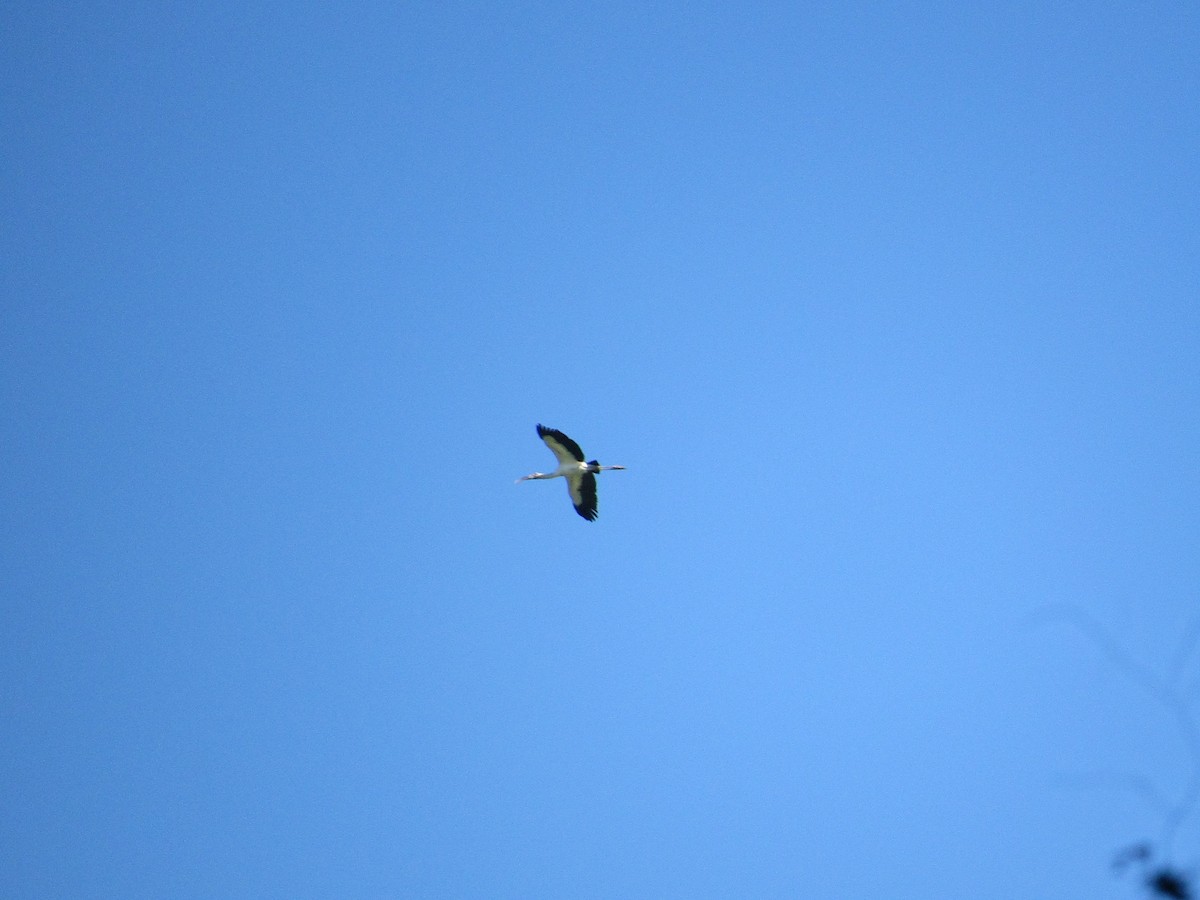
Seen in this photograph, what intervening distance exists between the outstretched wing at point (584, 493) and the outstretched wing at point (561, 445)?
54cm

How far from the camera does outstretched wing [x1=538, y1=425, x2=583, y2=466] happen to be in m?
30.8

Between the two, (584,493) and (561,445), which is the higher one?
(561,445)

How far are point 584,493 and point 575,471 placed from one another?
0.64 meters

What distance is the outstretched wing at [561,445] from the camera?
3075 cm

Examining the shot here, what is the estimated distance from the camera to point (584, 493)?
31.7 m

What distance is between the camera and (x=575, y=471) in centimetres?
3155

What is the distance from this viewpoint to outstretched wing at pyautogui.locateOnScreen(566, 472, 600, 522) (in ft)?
103

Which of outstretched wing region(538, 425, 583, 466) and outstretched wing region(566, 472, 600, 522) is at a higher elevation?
outstretched wing region(538, 425, 583, 466)

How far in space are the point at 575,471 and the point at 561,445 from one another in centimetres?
94

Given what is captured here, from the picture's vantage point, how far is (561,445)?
31.0m

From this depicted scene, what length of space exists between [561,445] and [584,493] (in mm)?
1539

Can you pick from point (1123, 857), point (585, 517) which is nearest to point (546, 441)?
point (585, 517)

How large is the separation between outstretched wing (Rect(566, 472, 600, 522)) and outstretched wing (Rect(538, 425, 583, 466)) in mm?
545

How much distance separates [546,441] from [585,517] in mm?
2235
